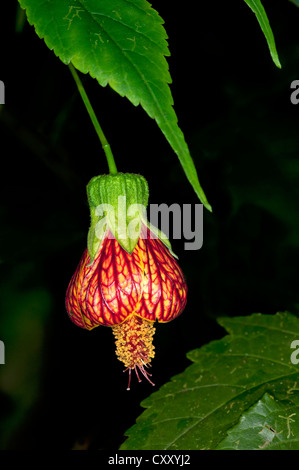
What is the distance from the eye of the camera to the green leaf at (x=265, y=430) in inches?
26.5

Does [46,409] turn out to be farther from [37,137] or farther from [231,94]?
[231,94]

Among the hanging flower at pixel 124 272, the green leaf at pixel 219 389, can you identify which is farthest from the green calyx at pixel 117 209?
the green leaf at pixel 219 389

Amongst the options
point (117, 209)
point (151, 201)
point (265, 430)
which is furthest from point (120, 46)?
point (151, 201)

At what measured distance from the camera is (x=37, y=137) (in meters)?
0.99

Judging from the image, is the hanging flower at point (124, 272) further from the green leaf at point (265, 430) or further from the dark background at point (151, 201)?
the dark background at point (151, 201)

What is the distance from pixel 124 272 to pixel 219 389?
0.67ft

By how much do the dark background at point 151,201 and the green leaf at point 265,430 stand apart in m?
0.34

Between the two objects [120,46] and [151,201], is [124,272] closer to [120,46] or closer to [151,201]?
[120,46]

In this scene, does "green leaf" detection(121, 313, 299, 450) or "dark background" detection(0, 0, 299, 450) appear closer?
"green leaf" detection(121, 313, 299, 450)

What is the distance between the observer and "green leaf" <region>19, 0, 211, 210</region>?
0.45m

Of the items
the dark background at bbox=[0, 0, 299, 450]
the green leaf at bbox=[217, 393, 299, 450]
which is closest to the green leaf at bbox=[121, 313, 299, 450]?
the green leaf at bbox=[217, 393, 299, 450]

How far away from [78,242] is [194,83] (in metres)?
0.31

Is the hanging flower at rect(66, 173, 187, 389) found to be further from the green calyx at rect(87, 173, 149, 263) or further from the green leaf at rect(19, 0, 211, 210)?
the green leaf at rect(19, 0, 211, 210)

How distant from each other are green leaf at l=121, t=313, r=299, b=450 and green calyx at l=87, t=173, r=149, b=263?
21 cm
